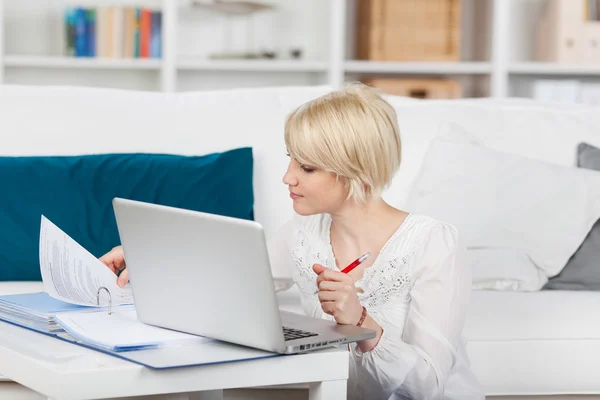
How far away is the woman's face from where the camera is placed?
1.26 m

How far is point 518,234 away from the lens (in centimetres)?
195

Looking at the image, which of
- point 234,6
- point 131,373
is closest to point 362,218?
point 131,373

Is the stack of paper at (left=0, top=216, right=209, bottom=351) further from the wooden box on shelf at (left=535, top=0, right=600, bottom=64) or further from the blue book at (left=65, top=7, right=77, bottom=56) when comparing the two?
the wooden box on shelf at (left=535, top=0, right=600, bottom=64)

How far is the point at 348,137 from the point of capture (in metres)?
1.23

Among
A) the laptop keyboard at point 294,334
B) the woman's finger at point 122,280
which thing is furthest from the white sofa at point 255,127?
the laptop keyboard at point 294,334

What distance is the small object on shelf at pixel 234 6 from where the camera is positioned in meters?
3.61

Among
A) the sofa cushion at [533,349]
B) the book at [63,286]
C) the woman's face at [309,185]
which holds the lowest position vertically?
the sofa cushion at [533,349]

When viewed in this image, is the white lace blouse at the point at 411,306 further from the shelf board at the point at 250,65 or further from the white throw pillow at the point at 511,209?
the shelf board at the point at 250,65

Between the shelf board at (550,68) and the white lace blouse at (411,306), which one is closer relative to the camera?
the white lace blouse at (411,306)

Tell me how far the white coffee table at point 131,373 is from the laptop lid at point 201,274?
35 millimetres

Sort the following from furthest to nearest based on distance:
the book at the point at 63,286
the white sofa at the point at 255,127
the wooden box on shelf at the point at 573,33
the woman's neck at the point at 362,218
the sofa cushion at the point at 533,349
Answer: the wooden box on shelf at the point at 573,33 < the white sofa at the point at 255,127 < the sofa cushion at the point at 533,349 < the woman's neck at the point at 362,218 < the book at the point at 63,286

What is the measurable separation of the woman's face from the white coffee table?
0.31 meters

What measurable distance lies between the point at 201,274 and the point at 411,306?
0.41m

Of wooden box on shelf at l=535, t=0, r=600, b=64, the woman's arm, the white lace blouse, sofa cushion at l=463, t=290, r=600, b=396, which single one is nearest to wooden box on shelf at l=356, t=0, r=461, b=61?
wooden box on shelf at l=535, t=0, r=600, b=64
